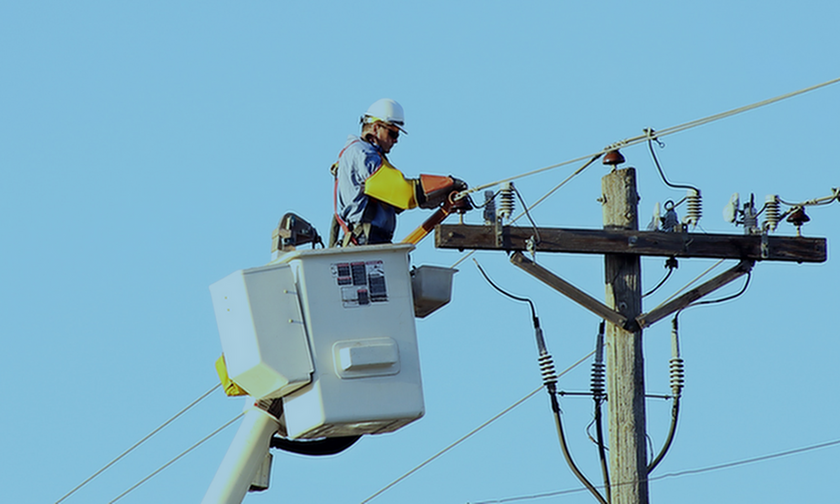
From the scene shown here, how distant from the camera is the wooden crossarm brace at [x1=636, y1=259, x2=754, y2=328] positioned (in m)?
12.2

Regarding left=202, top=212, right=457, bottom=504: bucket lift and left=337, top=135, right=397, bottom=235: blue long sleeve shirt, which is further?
left=337, top=135, right=397, bottom=235: blue long sleeve shirt

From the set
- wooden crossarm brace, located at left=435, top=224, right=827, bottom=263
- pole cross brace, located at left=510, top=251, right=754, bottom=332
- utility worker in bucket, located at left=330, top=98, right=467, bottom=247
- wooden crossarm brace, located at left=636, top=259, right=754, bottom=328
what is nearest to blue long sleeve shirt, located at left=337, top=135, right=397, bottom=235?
utility worker in bucket, located at left=330, top=98, right=467, bottom=247

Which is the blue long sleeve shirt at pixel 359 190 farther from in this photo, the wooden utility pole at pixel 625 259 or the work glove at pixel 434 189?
the wooden utility pole at pixel 625 259

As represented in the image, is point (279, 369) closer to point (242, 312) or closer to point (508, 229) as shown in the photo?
point (242, 312)

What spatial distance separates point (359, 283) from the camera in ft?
37.4

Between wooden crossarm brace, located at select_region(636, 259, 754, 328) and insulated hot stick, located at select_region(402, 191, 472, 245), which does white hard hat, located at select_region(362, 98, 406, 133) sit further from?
wooden crossarm brace, located at select_region(636, 259, 754, 328)

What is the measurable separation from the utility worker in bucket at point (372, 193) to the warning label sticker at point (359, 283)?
54 centimetres

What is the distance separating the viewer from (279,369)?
1121 centimetres

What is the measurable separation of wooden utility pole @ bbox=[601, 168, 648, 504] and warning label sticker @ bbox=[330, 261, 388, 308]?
165 centimetres

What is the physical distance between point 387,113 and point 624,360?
85.0 inches

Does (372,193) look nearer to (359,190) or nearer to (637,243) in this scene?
(359,190)

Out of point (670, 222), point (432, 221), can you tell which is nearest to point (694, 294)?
point (670, 222)

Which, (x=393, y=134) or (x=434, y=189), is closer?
(x=434, y=189)

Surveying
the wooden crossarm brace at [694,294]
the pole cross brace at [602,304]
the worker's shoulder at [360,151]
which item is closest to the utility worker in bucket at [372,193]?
the worker's shoulder at [360,151]
